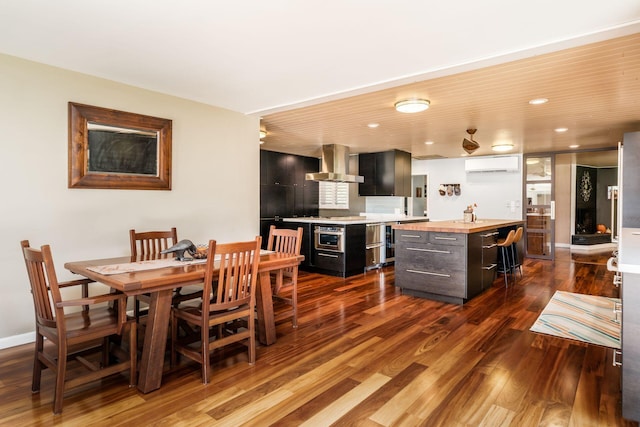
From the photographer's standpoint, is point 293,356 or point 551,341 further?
point 551,341

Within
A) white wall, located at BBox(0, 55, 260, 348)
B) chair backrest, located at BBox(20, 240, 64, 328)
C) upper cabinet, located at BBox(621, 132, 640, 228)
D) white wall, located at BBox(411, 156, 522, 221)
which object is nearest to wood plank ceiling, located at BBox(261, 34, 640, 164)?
upper cabinet, located at BBox(621, 132, 640, 228)

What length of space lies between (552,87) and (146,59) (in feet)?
11.4

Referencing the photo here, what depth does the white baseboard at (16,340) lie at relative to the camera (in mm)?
2861

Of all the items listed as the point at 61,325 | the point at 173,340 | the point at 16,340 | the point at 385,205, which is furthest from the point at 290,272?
the point at 385,205

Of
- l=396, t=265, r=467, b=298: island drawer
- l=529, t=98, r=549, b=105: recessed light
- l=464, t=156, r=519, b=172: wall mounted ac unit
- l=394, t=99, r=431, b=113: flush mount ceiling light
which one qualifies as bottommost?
l=396, t=265, r=467, b=298: island drawer

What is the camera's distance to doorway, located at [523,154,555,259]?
24.4ft

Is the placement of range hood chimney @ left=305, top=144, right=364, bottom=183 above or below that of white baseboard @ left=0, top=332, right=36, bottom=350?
above

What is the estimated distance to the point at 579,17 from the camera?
2193mm

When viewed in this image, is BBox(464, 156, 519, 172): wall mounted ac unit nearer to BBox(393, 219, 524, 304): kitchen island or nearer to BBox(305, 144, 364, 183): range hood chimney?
BBox(305, 144, 364, 183): range hood chimney

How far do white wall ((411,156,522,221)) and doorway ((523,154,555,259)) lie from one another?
0.18 metres

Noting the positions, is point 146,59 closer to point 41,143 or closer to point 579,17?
point 41,143

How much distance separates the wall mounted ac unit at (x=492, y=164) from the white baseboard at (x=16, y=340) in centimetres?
780

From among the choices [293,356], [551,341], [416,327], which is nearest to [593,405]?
[551,341]

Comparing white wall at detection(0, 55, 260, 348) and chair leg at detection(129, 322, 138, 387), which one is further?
white wall at detection(0, 55, 260, 348)
